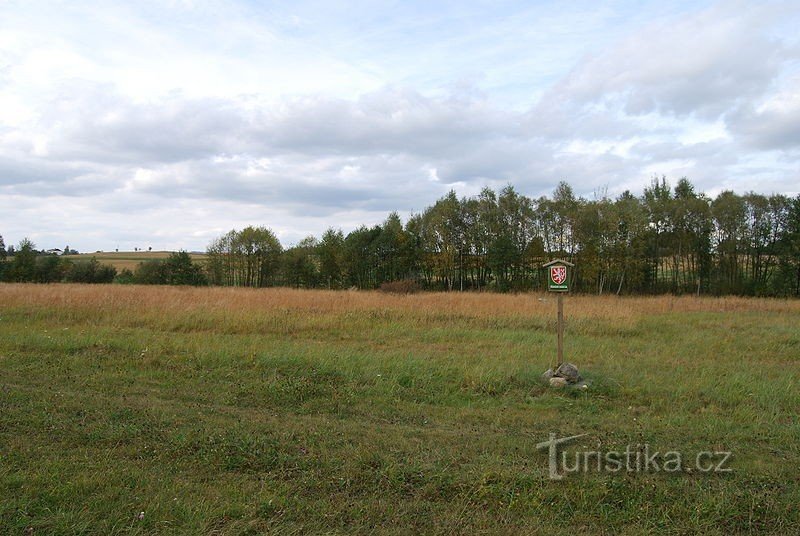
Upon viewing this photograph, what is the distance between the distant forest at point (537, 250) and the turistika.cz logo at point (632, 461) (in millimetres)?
32759

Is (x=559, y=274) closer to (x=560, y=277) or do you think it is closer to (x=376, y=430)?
(x=560, y=277)

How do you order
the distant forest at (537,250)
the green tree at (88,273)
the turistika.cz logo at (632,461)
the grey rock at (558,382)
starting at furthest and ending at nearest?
the green tree at (88,273) < the distant forest at (537,250) < the grey rock at (558,382) < the turistika.cz logo at (632,461)

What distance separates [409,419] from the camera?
20.3 ft

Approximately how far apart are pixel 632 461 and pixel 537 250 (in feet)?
135

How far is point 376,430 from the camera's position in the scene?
5586 millimetres

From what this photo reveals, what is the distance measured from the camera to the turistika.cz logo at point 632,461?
14.7 ft

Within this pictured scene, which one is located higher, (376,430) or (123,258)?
(123,258)

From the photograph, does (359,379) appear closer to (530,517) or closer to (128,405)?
(128,405)

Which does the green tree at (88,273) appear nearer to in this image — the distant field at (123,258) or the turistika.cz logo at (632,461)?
the distant field at (123,258)

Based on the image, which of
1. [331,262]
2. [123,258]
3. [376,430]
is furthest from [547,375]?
[123,258]

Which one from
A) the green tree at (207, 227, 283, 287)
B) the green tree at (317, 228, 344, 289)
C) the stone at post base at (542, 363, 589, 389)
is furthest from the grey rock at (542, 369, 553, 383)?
the green tree at (207, 227, 283, 287)

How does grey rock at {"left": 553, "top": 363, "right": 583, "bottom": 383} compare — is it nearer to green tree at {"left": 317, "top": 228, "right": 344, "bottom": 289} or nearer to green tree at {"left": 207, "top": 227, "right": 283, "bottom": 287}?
green tree at {"left": 317, "top": 228, "right": 344, "bottom": 289}

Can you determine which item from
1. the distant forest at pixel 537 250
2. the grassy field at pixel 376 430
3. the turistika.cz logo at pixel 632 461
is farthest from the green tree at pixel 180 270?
the turistika.cz logo at pixel 632 461

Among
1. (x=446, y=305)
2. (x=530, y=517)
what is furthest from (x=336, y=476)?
(x=446, y=305)
